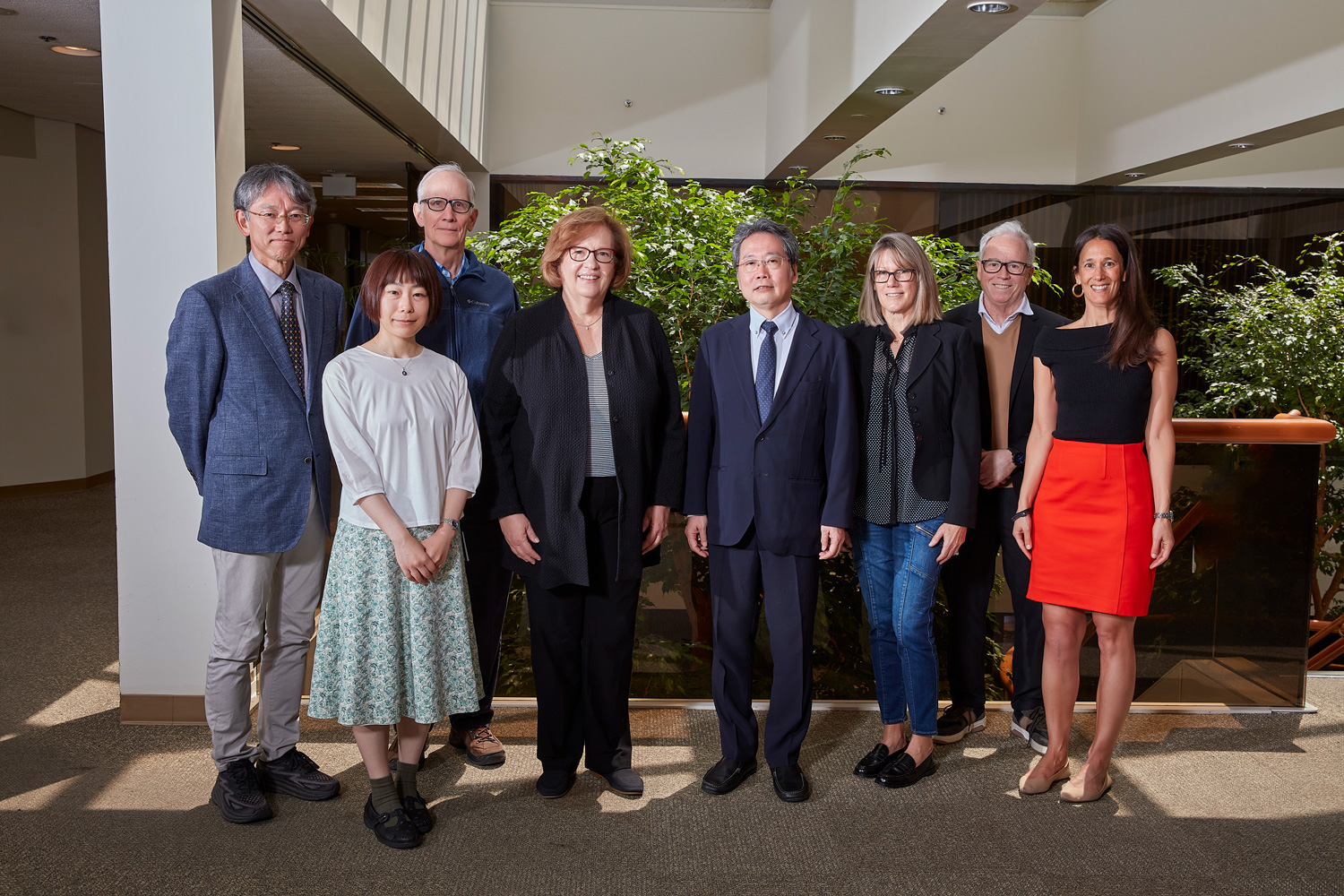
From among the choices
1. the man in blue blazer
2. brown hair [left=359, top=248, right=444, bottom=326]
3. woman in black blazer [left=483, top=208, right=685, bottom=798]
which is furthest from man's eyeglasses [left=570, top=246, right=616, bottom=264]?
the man in blue blazer

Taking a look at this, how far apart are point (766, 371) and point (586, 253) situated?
0.64 metres

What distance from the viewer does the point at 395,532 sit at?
2600 millimetres

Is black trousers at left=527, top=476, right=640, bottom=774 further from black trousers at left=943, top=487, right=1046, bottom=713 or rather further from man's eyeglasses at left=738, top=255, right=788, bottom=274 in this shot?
black trousers at left=943, top=487, right=1046, bottom=713

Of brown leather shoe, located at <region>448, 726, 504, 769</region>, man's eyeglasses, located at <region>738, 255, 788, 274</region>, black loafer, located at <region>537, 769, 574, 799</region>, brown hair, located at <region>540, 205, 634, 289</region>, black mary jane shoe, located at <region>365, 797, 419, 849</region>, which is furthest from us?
brown leather shoe, located at <region>448, 726, 504, 769</region>

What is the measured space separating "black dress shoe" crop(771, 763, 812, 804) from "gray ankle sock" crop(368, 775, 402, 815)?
1.14 metres

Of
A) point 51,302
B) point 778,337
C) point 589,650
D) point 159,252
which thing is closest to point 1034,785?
point 589,650

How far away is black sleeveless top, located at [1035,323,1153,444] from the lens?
286 cm

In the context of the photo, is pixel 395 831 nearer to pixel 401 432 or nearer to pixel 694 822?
pixel 694 822

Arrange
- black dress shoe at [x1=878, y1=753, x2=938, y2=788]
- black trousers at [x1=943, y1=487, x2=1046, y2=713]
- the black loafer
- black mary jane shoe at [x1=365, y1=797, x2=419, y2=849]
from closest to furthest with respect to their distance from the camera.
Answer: black mary jane shoe at [x1=365, y1=797, x2=419, y2=849], the black loafer, black dress shoe at [x1=878, y1=753, x2=938, y2=788], black trousers at [x1=943, y1=487, x2=1046, y2=713]

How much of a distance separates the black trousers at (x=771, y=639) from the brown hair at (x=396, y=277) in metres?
1.15

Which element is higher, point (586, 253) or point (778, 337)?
point (586, 253)

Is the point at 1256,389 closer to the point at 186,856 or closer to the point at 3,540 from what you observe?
the point at 186,856

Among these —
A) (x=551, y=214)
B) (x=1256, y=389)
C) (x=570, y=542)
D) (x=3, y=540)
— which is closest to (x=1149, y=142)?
(x=1256, y=389)

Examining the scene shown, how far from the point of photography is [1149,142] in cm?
866
